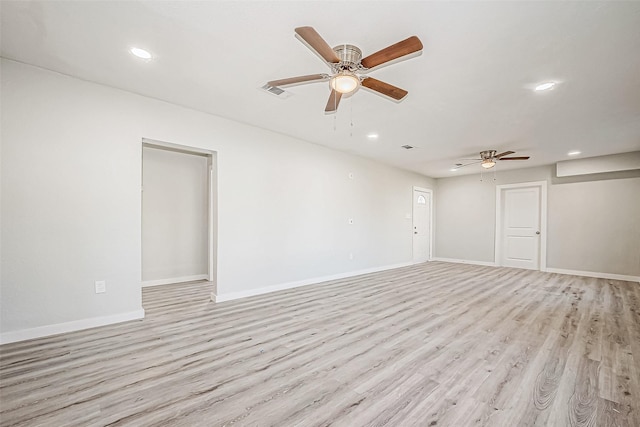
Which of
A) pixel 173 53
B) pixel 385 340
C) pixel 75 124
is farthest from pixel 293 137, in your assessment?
pixel 385 340

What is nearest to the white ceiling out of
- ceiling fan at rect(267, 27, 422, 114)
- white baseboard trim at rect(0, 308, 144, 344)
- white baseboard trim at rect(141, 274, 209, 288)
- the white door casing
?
ceiling fan at rect(267, 27, 422, 114)

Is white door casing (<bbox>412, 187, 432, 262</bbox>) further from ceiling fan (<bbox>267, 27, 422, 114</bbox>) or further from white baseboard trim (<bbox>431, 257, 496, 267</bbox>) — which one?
ceiling fan (<bbox>267, 27, 422, 114</bbox>)

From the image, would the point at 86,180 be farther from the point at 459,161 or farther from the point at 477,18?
the point at 459,161

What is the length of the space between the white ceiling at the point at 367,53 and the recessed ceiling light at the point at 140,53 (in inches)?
2.5

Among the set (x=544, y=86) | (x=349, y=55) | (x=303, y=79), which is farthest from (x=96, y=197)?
(x=544, y=86)

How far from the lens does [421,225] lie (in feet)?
27.4

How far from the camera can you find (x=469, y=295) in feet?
14.8

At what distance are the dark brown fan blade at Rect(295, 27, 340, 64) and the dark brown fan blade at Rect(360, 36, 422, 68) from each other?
26 centimetres

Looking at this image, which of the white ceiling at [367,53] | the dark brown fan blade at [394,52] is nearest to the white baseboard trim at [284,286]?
the white ceiling at [367,53]

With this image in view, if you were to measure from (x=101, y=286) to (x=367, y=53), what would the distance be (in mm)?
3775

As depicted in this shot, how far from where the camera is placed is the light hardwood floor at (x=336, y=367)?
1.71 metres

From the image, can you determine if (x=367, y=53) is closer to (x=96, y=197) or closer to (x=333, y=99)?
(x=333, y=99)

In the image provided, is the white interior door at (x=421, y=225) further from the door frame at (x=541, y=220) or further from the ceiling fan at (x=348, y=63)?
the ceiling fan at (x=348, y=63)

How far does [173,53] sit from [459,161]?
628cm
